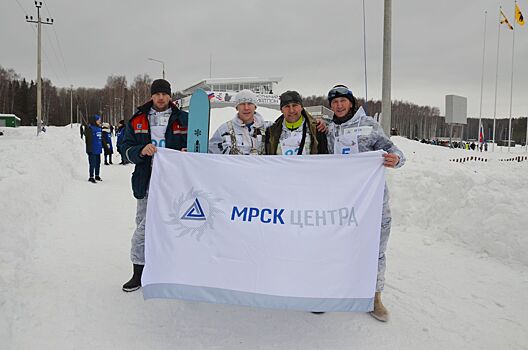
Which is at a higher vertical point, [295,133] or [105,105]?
[105,105]

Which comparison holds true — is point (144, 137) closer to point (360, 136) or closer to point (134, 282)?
point (134, 282)

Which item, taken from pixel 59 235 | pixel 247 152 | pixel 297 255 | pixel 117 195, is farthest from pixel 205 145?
A: pixel 117 195

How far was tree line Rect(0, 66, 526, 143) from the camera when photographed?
74.3m

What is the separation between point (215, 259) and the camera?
2949mm

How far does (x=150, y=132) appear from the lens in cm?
385

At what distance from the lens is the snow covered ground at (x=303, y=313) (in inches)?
117

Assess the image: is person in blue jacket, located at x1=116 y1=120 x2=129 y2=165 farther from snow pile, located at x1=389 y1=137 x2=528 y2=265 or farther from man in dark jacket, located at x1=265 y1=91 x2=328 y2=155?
snow pile, located at x1=389 y1=137 x2=528 y2=265

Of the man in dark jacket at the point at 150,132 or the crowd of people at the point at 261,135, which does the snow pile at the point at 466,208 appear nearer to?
the crowd of people at the point at 261,135

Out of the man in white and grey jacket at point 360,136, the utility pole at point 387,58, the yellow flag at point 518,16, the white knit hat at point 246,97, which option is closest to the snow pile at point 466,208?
the utility pole at point 387,58

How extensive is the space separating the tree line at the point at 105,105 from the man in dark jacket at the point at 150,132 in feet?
206

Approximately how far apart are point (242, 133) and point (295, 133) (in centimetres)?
53

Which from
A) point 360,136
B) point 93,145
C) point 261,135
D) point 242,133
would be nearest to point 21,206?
point 242,133

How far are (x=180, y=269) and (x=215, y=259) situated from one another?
0.29 m

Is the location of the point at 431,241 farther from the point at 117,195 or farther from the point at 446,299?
the point at 117,195
